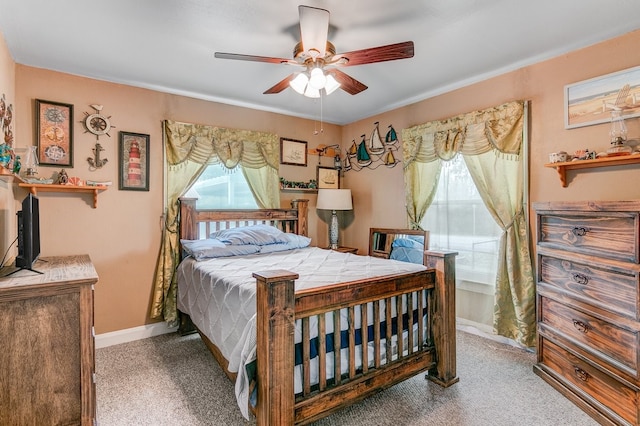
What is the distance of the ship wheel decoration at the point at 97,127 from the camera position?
9.78 feet

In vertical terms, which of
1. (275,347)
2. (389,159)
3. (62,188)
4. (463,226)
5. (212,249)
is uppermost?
(389,159)

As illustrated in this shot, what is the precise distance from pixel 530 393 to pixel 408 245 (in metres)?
1.67

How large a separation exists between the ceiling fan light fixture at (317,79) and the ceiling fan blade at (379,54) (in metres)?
0.11

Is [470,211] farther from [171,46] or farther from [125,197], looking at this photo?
[125,197]

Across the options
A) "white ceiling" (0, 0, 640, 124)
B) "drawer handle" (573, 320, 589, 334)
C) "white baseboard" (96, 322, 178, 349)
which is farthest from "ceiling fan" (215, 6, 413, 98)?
"white baseboard" (96, 322, 178, 349)

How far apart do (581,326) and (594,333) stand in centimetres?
8

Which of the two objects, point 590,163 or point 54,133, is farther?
point 54,133

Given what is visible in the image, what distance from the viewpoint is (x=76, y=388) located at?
64.8 inches

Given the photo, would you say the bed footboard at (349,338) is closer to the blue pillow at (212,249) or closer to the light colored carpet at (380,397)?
the light colored carpet at (380,397)

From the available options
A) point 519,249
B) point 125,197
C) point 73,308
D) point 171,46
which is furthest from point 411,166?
point 73,308

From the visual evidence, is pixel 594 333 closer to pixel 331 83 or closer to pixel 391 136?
pixel 331 83

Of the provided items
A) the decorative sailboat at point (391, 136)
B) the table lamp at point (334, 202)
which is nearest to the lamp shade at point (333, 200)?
the table lamp at point (334, 202)

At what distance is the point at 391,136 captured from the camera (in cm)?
402

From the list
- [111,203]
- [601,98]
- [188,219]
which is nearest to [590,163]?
[601,98]
